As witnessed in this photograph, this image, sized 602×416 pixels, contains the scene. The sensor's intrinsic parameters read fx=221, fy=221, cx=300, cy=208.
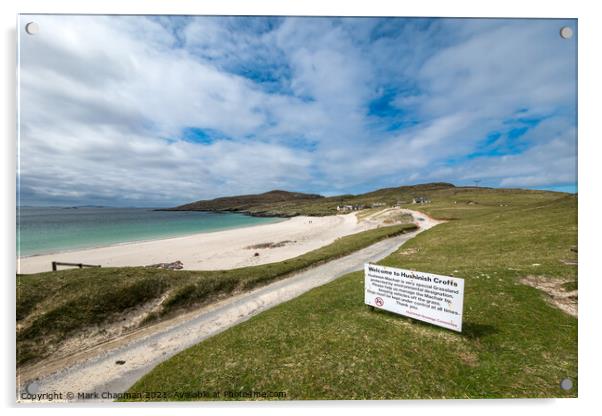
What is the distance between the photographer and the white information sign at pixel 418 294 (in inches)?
265

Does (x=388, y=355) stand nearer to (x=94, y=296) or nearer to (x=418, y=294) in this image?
(x=418, y=294)

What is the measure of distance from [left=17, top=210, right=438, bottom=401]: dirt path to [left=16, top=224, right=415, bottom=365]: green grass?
1.00 metres

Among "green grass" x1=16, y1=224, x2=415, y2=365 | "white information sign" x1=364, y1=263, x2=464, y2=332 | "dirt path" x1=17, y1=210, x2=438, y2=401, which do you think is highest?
"white information sign" x1=364, y1=263, x2=464, y2=332

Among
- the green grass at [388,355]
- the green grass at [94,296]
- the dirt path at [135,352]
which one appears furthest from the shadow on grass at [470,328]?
the green grass at [94,296]

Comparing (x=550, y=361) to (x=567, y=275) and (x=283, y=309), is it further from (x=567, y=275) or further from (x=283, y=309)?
(x=283, y=309)

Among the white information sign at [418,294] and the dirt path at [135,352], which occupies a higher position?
the white information sign at [418,294]

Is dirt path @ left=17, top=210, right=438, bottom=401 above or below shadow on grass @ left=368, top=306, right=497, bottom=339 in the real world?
below

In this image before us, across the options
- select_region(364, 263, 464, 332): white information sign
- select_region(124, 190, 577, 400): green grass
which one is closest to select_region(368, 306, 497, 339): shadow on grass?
select_region(124, 190, 577, 400): green grass

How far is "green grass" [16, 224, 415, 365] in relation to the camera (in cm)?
912

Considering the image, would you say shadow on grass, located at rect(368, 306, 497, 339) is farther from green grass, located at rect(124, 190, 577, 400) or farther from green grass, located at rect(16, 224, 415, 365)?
green grass, located at rect(16, 224, 415, 365)

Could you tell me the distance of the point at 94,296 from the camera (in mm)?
11234

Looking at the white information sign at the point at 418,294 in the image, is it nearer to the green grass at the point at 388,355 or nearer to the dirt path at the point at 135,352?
the green grass at the point at 388,355

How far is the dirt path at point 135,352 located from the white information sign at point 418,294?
7211mm

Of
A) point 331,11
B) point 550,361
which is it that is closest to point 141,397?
point 550,361
